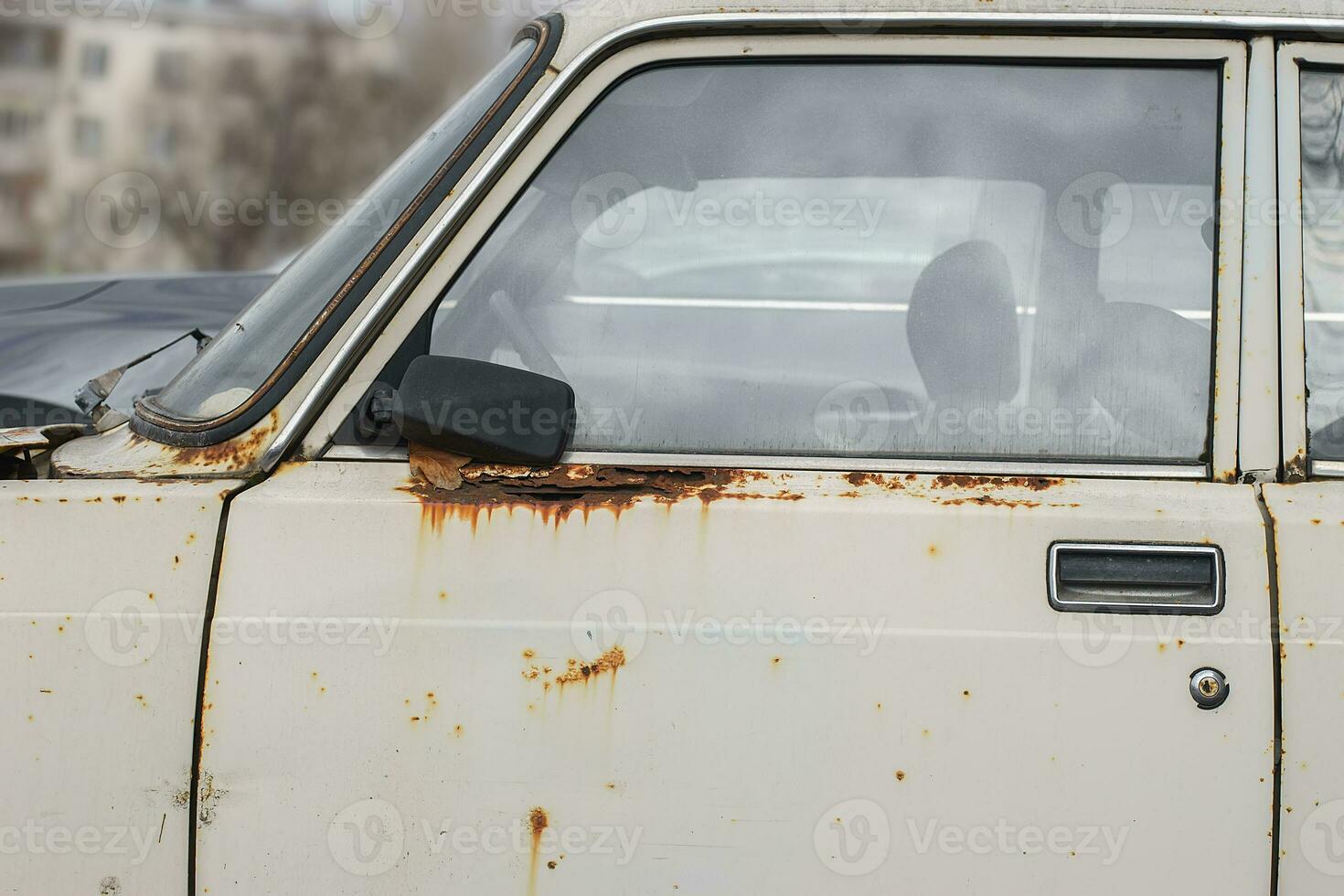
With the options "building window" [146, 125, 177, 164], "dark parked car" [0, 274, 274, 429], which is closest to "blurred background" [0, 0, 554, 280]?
"building window" [146, 125, 177, 164]

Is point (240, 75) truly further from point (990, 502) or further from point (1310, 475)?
point (1310, 475)

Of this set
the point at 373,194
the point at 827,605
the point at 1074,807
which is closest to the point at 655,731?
the point at 827,605

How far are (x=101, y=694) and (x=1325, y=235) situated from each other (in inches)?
75.3

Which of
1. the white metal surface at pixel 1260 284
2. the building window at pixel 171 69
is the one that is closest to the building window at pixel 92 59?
the building window at pixel 171 69

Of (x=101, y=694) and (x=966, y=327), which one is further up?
(x=966, y=327)

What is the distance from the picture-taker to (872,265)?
1.82 metres

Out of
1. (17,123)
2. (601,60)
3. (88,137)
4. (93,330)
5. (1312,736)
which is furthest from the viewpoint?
(88,137)

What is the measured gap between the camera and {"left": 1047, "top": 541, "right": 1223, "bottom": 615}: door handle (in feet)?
5.28

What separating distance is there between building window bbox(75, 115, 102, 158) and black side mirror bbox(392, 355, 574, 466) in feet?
154

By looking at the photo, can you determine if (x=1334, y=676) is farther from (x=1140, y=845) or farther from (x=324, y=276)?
(x=324, y=276)

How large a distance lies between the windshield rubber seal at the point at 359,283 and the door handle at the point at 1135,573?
1046mm

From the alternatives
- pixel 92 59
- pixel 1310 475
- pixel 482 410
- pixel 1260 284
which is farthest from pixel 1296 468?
pixel 92 59

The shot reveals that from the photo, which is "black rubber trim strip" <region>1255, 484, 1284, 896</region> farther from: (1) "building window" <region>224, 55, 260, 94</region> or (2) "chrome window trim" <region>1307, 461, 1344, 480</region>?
(1) "building window" <region>224, 55, 260, 94</region>

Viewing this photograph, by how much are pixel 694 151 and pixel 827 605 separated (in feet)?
2.49
